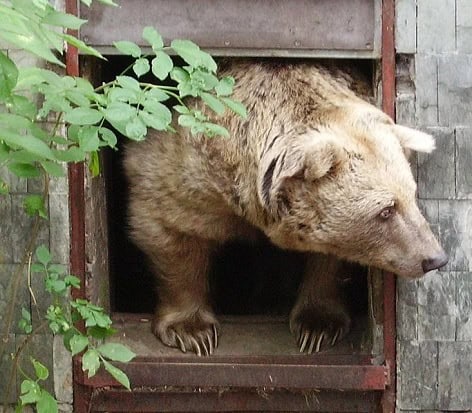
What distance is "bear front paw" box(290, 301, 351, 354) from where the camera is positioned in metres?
4.00

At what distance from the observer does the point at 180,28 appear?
358 cm

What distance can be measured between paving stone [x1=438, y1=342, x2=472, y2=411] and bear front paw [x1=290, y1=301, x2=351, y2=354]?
488mm

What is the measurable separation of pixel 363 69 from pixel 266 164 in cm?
75

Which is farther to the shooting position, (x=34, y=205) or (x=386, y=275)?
(x=386, y=275)

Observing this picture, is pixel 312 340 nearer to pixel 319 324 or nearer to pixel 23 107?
pixel 319 324

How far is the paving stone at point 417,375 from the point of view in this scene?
3746 millimetres

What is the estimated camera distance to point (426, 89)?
360cm

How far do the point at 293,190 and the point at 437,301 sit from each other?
2.42 ft

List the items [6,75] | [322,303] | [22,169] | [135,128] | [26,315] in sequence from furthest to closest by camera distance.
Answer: [322,303]
[26,315]
[22,169]
[135,128]
[6,75]

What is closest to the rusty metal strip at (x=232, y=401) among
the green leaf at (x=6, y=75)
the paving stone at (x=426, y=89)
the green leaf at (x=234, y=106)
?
the paving stone at (x=426, y=89)

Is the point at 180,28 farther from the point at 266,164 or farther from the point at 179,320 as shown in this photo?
the point at 179,320

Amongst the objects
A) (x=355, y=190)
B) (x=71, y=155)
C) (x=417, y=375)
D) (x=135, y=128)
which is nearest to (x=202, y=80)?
(x=135, y=128)

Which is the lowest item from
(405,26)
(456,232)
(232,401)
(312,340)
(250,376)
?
(232,401)

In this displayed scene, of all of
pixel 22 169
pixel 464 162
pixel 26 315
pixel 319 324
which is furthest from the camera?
pixel 319 324
